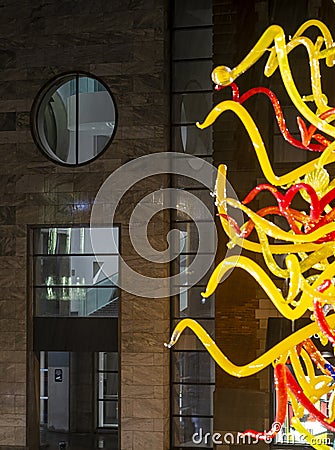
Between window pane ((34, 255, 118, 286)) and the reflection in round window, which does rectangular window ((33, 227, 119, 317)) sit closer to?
window pane ((34, 255, 118, 286))

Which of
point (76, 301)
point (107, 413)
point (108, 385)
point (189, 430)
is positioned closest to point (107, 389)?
point (108, 385)

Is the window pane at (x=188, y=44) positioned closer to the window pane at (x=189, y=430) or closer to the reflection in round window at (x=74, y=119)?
the reflection in round window at (x=74, y=119)

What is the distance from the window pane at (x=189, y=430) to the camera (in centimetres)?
1300

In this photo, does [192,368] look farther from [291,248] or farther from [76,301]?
[291,248]

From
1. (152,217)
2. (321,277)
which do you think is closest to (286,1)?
(152,217)

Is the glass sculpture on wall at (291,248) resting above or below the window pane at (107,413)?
above

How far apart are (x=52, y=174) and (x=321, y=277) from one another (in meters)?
11.2

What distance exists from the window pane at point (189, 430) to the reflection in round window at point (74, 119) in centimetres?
379

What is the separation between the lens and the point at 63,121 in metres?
13.8

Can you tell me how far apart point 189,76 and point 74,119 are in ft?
5.65

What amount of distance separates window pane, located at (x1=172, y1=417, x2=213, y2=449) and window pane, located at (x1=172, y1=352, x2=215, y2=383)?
521 millimetres

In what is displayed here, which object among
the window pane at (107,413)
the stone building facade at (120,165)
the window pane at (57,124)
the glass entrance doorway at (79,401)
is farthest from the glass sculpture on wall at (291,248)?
the window pane at (107,413)

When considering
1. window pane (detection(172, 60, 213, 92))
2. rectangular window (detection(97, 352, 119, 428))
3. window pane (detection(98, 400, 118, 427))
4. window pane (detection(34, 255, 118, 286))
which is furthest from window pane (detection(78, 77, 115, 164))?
window pane (detection(98, 400, 118, 427))

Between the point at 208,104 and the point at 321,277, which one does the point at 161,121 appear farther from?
the point at 321,277
